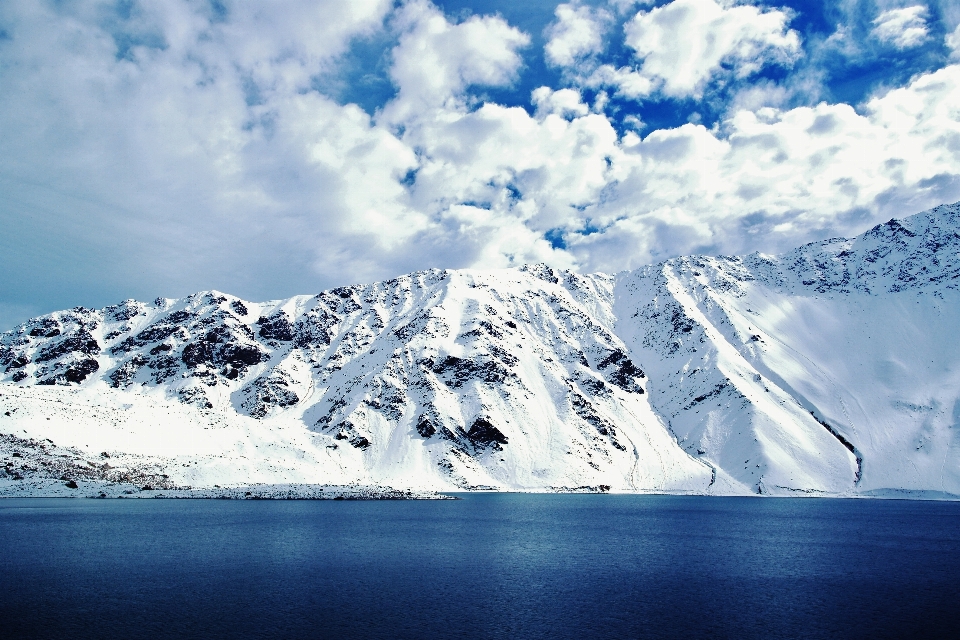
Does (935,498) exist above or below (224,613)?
above

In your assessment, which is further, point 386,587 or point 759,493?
point 759,493

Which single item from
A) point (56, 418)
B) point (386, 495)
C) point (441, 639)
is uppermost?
point (56, 418)

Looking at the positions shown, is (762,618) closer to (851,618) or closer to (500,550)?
(851,618)

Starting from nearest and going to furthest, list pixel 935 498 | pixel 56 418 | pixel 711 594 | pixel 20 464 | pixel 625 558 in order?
pixel 711 594
pixel 625 558
pixel 20 464
pixel 56 418
pixel 935 498

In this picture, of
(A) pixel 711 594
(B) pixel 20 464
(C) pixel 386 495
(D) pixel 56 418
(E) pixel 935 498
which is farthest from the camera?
(E) pixel 935 498

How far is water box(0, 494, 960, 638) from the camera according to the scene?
38.1m

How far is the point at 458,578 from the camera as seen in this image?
174 ft

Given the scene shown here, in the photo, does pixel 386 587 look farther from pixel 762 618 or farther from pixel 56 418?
pixel 56 418

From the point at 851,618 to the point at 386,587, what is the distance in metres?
33.9

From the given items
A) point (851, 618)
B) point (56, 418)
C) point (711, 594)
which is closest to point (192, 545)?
point (711, 594)

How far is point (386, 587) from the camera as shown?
4853 centimetres

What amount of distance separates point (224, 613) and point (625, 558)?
42609mm

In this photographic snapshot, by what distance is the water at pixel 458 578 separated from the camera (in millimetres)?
38062

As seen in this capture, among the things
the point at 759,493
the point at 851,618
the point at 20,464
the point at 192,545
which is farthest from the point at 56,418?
the point at 759,493
